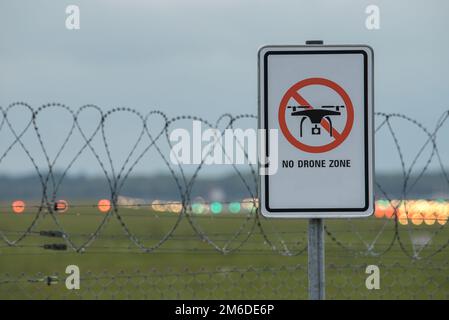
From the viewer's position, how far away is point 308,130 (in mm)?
6363

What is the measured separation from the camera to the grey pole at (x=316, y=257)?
20.9 feet

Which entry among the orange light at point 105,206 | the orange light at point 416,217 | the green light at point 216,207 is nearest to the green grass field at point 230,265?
the orange light at point 416,217

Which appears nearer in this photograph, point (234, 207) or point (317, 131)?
point (317, 131)

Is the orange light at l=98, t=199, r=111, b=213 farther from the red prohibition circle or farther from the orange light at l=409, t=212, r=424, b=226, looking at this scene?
the red prohibition circle

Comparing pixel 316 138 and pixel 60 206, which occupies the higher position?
pixel 316 138

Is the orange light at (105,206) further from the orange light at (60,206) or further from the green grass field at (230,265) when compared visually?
the green grass field at (230,265)

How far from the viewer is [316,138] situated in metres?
6.39

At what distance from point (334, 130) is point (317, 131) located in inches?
3.7

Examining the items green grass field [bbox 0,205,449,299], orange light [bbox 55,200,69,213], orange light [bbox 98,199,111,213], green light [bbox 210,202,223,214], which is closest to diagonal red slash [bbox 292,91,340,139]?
orange light [bbox 98,199,111,213]

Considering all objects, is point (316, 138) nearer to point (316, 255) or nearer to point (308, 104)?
point (308, 104)

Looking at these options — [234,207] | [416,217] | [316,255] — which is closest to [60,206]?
[234,207]
